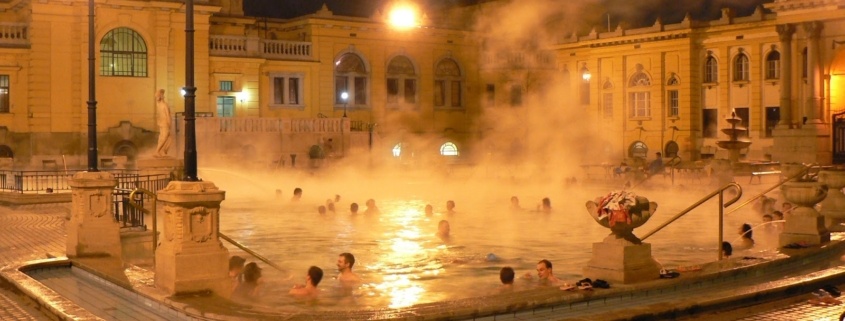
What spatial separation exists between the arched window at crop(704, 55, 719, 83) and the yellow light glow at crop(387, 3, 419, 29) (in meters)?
16.4

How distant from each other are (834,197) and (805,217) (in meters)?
3.97

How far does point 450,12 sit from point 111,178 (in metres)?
47.9

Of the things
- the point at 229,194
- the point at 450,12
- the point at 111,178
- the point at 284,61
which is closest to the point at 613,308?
the point at 111,178

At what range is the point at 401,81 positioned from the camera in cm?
5619

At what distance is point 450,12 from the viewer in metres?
61.3

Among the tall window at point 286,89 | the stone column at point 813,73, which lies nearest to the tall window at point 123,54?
the tall window at point 286,89

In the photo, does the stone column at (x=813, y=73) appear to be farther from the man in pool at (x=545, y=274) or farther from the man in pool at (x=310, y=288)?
the man in pool at (x=310, y=288)

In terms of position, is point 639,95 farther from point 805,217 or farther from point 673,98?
point 805,217

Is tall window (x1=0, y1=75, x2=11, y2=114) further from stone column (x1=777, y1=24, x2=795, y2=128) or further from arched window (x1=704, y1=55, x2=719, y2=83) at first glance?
stone column (x1=777, y1=24, x2=795, y2=128)

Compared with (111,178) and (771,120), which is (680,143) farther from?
(111,178)

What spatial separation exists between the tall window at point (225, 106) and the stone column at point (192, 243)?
3861 centimetres

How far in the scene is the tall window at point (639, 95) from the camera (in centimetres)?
5438

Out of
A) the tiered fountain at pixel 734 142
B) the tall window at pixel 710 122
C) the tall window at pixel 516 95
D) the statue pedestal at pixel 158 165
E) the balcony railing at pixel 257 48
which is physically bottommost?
the statue pedestal at pixel 158 165

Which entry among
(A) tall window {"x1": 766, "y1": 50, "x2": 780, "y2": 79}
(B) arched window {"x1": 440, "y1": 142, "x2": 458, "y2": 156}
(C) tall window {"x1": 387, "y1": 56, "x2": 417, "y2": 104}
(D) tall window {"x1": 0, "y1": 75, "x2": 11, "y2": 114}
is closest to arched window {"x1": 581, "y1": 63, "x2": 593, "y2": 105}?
(B) arched window {"x1": 440, "y1": 142, "x2": 458, "y2": 156}
